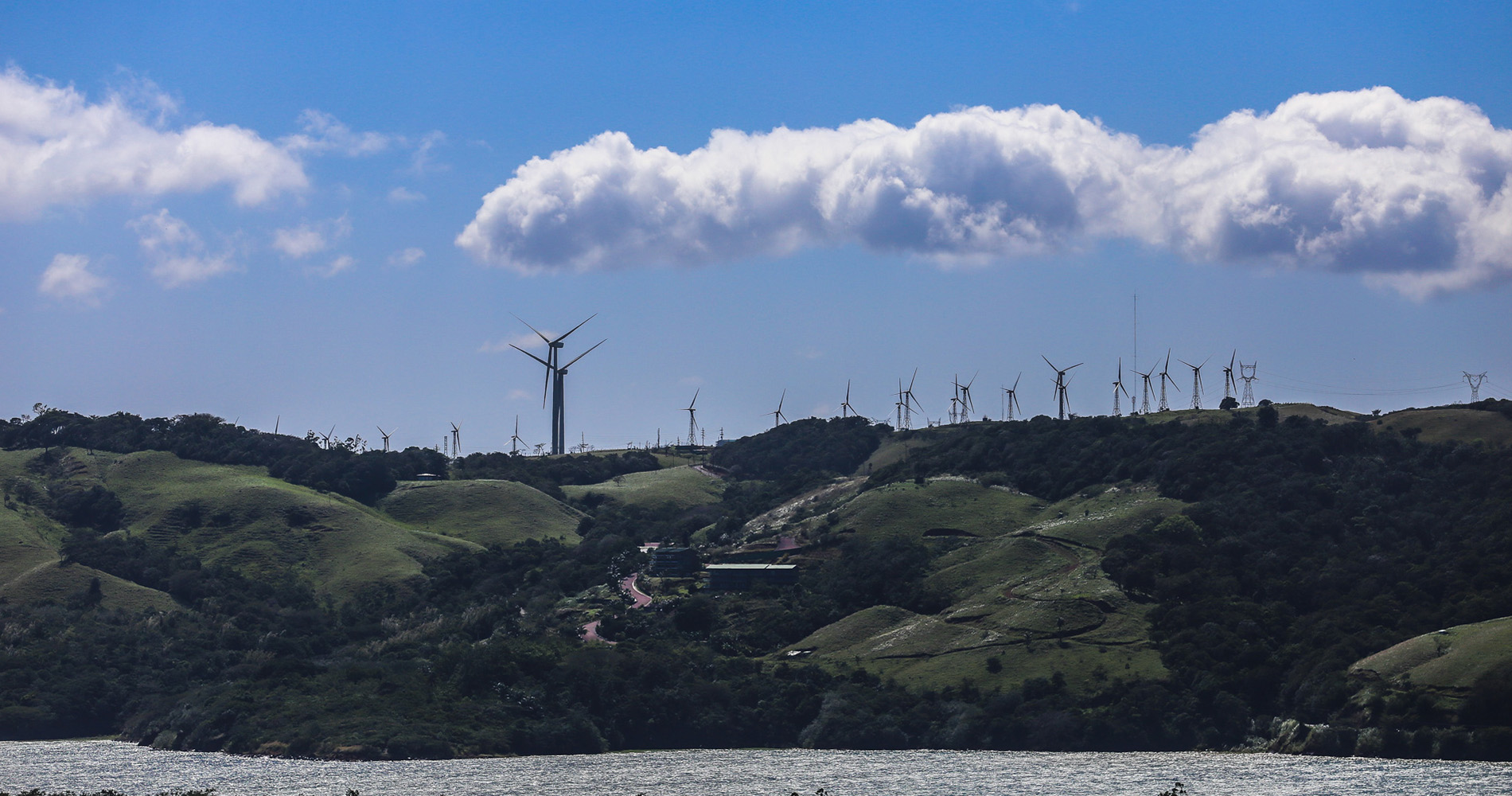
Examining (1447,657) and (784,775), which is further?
(1447,657)

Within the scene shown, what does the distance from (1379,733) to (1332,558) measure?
52371 millimetres

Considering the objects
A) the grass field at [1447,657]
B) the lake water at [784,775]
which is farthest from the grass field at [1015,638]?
the grass field at [1447,657]

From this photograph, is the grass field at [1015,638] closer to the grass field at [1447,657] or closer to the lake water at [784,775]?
the lake water at [784,775]

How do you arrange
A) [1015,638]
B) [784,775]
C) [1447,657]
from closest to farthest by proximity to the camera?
[784,775], [1447,657], [1015,638]

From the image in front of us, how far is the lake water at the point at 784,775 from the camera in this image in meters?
125

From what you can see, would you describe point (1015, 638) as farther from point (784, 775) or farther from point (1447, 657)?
point (1447, 657)

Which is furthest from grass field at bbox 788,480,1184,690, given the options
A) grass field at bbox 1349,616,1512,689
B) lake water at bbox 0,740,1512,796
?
grass field at bbox 1349,616,1512,689

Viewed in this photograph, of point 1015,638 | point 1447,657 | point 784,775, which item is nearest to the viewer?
point 784,775

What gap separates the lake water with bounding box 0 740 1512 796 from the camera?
12519 centimetres

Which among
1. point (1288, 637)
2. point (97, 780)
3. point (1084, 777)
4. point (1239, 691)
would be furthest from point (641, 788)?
point (1288, 637)

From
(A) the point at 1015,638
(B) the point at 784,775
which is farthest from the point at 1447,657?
(B) the point at 784,775

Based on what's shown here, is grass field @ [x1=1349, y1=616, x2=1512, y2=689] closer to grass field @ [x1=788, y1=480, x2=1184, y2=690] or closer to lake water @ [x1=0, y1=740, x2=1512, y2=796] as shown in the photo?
lake water @ [x1=0, y1=740, x2=1512, y2=796]

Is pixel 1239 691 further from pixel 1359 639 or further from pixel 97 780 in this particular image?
pixel 97 780

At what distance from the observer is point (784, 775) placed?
142 meters
